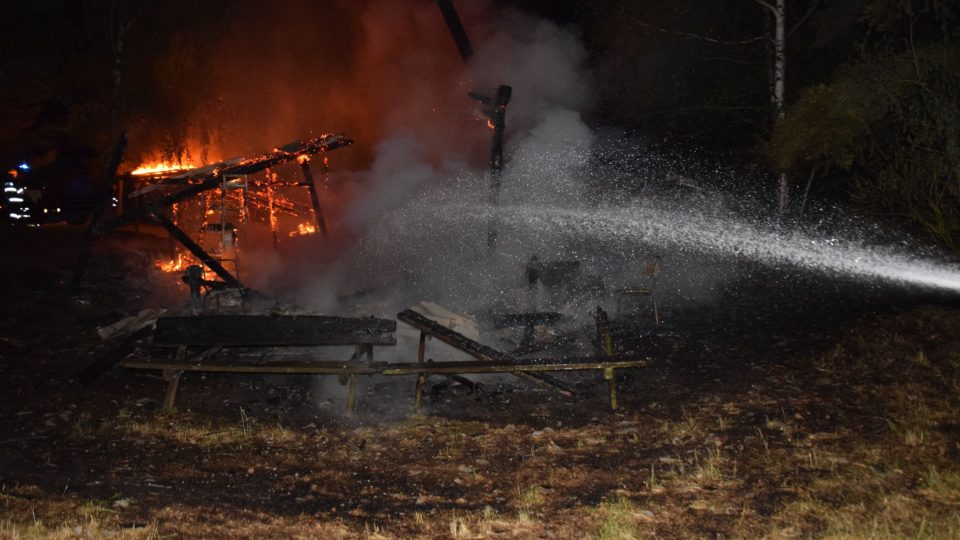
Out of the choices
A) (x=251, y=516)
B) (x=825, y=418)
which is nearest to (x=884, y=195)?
(x=825, y=418)

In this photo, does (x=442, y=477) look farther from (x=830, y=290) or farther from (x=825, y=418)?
(x=830, y=290)

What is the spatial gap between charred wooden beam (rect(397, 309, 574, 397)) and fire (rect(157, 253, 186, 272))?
31.1 feet

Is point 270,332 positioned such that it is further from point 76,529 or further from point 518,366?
point 76,529

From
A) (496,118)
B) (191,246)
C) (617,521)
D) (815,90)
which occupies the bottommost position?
(617,521)

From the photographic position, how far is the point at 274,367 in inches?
299

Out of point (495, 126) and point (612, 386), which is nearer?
point (612, 386)

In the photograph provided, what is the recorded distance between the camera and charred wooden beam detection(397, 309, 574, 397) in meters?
7.67

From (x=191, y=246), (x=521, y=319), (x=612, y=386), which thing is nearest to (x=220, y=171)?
(x=191, y=246)

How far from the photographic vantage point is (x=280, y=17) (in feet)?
77.9

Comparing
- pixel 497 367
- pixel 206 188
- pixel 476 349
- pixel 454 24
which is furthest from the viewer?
pixel 454 24

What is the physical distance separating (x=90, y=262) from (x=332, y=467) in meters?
11.7

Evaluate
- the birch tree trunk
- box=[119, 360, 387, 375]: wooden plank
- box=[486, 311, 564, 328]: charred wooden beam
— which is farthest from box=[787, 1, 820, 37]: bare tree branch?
box=[119, 360, 387, 375]: wooden plank

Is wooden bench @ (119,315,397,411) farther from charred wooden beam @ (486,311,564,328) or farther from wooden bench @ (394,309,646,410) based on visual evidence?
charred wooden beam @ (486,311,564,328)

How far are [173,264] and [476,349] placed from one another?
10.5 meters
